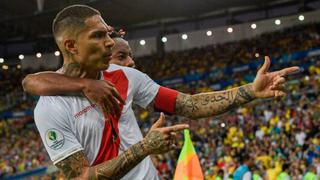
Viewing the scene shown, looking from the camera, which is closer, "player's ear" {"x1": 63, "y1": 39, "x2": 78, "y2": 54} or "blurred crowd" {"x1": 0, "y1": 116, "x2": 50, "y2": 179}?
"player's ear" {"x1": 63, "y1": 39, "x2": 78, "y2": 54}

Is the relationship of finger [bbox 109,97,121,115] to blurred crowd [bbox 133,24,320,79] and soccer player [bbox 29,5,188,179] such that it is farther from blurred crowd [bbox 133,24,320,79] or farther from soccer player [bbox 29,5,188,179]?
blurred crowd [bbox 133,24,320,79]

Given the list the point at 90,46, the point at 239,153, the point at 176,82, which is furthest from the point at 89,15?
the point at 176,82

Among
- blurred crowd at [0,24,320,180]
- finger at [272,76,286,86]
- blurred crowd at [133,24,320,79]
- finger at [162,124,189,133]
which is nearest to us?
finger at [162,124,189,133]

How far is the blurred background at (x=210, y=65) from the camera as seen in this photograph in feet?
46.8

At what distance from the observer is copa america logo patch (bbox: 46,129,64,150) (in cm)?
240

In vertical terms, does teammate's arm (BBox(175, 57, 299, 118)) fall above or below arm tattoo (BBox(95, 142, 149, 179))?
above

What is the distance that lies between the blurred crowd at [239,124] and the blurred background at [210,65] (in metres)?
0.04

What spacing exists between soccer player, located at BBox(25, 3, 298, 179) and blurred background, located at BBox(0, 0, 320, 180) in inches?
323

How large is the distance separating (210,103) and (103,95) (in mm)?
739

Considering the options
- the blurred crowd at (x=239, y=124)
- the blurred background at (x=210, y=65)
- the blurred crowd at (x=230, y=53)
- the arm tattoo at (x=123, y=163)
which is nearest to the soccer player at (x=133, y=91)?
the arm tattoo at (x=123, y=163)

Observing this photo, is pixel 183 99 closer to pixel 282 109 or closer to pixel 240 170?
pixel 240 170

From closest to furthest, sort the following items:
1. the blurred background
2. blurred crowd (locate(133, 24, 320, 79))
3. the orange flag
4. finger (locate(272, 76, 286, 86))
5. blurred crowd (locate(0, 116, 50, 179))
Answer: finger (locate(272, 76, 286, 86)) → the orange flag → the blurred background → blurred crowd (locate(0, 116, 50, 179)) → blurred crowd (locate(133, 24, 320, 79))

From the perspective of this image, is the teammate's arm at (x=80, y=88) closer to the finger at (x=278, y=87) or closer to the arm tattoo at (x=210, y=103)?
the arm tattoo at (x=210, y=103)

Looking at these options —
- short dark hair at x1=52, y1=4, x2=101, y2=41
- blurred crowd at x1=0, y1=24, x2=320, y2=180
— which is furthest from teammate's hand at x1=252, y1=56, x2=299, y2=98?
blurred crowd at x1=0, y1=24, x2=320, y2=180
